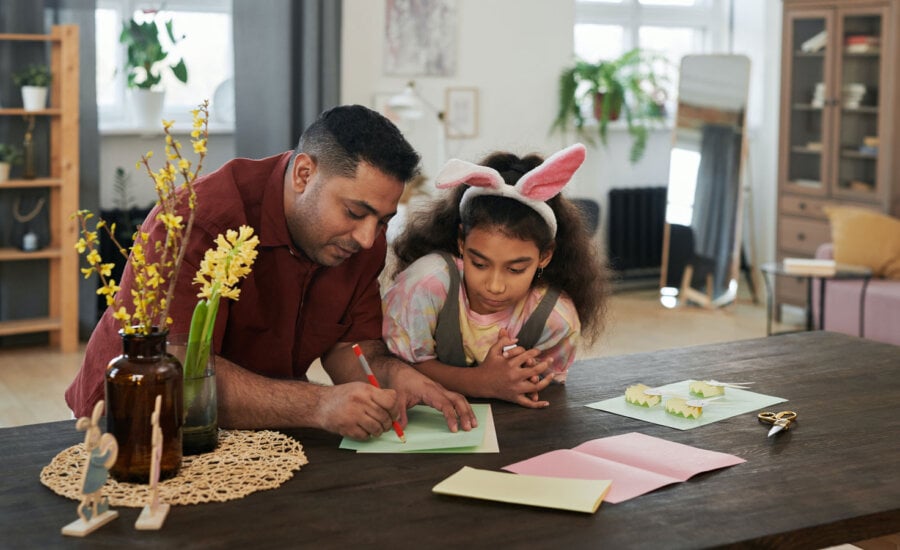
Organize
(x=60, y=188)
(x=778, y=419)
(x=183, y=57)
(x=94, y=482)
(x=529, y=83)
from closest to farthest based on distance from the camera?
(x=94, y=482) < (x=778, y=419) < (x=60, y=188) < (x=183, y=57) < (x=529, y=83)

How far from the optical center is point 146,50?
5734 millimetres

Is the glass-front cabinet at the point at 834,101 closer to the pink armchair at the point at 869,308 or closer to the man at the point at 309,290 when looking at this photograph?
the pink armchair at the point at 869,308

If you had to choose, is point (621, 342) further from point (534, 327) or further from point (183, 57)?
point (534, 327)

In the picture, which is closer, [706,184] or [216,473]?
[216,473]

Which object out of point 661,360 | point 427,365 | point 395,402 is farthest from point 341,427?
point 661,360

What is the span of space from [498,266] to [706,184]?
15.9 ft

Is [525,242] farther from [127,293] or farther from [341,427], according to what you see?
[127,293]

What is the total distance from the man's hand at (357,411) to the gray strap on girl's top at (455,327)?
41 cm

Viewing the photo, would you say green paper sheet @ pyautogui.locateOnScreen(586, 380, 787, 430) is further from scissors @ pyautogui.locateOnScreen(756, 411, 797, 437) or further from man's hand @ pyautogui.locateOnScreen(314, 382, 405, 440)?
man's hand @ pyautogui.locateOnScreen(314, 382, 405, 440)

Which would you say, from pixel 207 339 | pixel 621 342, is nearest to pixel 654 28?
pixel 621 342

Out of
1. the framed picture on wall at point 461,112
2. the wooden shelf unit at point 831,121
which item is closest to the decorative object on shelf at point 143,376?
the framed picture on wall at point 461,112

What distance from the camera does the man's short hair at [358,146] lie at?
78.0 inches

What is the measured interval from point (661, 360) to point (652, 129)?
534cm

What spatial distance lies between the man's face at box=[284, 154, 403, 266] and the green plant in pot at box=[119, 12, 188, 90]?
396 centimetres
